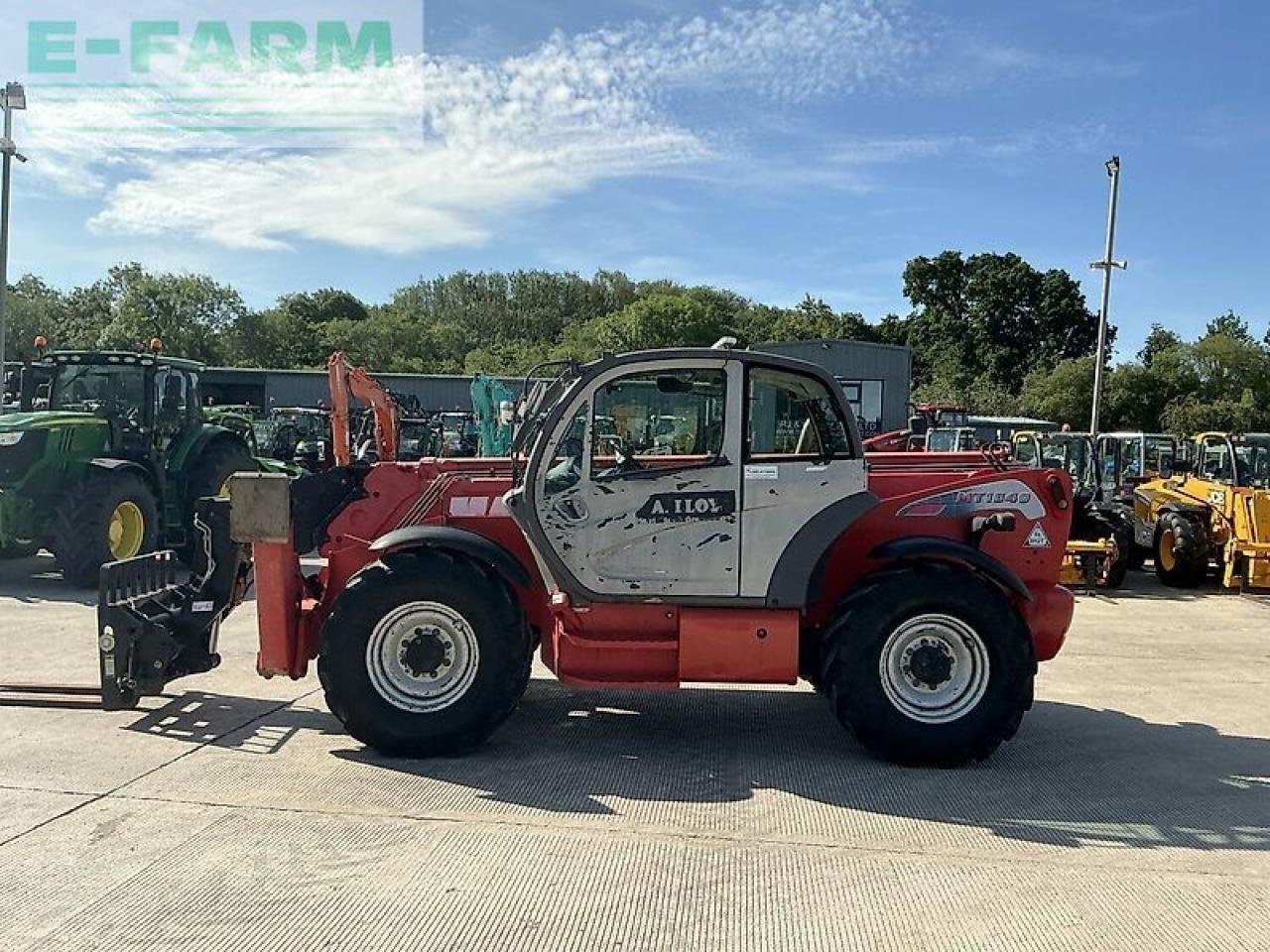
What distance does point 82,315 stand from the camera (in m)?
60.9

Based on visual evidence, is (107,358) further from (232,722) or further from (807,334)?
(807,334)

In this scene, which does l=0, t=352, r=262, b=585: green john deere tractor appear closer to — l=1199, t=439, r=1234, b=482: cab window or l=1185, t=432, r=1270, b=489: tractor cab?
l=1185, t=432, r=1270, b=489: tractor cab

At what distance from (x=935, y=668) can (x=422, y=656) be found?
2.76 meters

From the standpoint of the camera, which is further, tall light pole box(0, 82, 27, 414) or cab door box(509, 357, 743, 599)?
tall light pole box(0, 82, 27, 414)

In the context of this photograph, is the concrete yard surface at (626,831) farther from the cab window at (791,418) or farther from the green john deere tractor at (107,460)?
the green john deere tractor at (107,460)

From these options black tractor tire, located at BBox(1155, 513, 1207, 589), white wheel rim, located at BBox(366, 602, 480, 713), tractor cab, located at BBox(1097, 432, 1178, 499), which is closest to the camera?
white wheel rim, located at BBox(366, 602, 480, 713)

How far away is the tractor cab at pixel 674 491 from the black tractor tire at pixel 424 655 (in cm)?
46

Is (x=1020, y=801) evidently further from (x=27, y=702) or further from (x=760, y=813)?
(x=27, y=702)

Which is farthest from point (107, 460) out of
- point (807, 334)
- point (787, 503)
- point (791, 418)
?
point (807, 334)

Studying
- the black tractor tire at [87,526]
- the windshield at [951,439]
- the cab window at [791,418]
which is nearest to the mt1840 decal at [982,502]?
the cab window at [791,418]

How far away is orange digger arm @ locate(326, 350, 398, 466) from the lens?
11188 millimetres

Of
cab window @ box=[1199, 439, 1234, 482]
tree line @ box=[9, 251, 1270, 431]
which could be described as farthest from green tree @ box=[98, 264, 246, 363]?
cab window @ box=[1199, 439, 1234, 482]

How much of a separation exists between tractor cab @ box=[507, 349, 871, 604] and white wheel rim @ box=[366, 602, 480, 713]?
0.62 m

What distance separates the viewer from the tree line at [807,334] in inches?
1828
